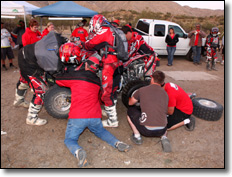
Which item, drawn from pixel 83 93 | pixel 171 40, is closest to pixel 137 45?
pixel 83 93

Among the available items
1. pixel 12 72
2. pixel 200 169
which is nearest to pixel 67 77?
pixel 200 169

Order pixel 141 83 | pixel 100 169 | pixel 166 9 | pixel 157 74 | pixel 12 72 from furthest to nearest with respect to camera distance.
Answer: pixel 166 9 < pixel 12 72 < pixel 141 83 < pixel 157 74 < pixel 100 169

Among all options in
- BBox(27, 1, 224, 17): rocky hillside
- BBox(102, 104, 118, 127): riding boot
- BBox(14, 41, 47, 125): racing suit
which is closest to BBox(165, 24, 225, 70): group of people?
BBox(102, 104, 118, 127): riding boot

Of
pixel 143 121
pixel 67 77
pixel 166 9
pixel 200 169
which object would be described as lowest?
pixel 200 169

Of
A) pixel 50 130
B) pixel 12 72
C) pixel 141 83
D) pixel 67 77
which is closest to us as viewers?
pixel 67 77

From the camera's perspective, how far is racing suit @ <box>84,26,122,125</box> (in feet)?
11.9

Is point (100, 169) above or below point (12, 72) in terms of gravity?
below

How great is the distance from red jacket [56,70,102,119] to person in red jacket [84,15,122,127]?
458 mm

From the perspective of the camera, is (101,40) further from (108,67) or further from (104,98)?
(104,98)

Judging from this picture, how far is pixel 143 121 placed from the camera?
3.22 m

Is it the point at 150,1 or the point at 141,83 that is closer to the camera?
the point at 141,83

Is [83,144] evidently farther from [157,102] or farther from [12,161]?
[157,102]

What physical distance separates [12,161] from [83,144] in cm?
120

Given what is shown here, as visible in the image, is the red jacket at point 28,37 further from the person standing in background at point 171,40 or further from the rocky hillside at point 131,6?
the rocky hillside at point 131,6
